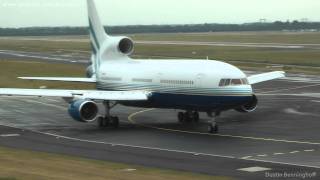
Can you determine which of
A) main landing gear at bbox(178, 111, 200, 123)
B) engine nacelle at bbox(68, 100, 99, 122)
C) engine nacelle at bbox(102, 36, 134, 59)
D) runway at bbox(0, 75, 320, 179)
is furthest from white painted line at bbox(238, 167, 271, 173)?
engine nacelle at bbox(102, 36, 134, 59)

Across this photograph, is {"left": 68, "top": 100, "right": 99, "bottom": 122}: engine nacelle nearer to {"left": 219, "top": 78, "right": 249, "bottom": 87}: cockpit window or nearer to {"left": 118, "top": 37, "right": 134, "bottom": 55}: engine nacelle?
{"left": 219, "top": 78, "right": 249, "bottom": 87}: cockpit window

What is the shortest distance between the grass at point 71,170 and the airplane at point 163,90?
10084mm

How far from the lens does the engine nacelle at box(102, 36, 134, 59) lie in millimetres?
45656

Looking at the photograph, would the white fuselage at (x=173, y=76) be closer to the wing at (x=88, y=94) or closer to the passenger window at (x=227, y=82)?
the passenger window at (x=227, y=82)

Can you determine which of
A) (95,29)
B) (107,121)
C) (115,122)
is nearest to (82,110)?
(107,121)

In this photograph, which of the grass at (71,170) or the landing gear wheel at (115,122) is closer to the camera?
the grass at (71,170)

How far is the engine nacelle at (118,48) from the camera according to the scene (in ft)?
150

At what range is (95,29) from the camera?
1880 inches

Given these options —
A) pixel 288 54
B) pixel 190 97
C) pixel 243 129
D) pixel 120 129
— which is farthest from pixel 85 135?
pixel 288 54

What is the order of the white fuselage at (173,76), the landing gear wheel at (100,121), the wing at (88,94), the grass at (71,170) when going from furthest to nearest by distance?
the landing gear wheel at (100,121)
the wing at (88,94)
the white fuselage at (173,76)
the grass at (71,170)

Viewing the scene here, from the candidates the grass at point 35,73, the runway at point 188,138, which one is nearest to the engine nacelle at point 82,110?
the runway at point 188,138

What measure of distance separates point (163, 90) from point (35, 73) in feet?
149

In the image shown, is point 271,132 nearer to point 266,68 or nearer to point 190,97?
point 190,97

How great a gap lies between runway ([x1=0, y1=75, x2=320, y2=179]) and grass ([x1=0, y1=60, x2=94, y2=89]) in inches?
523
